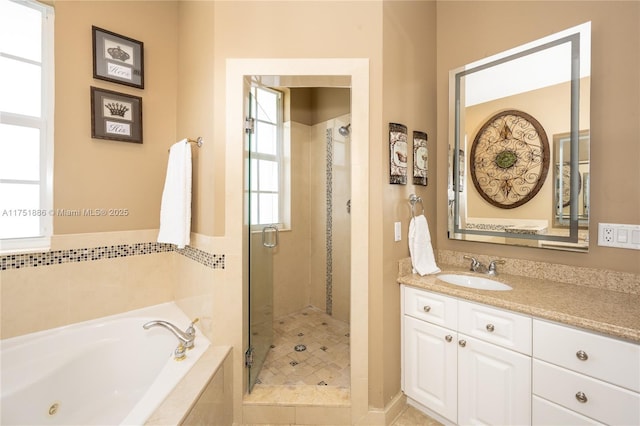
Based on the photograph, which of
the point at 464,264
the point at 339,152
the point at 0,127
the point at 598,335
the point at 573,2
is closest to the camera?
the point at 598,335

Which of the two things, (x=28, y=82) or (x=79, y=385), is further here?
(x=28, y=82)

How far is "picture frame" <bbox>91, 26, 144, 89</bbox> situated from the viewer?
177cm

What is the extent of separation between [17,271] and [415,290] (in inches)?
95.3

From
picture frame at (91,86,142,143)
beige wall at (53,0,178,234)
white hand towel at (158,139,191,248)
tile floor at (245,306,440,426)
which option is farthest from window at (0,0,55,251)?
tile floor at (245,306,440,426)

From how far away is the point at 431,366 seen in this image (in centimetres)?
156

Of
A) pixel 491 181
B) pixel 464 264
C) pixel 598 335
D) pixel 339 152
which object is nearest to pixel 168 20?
pixel 339 152

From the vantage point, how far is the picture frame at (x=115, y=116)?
177 cm

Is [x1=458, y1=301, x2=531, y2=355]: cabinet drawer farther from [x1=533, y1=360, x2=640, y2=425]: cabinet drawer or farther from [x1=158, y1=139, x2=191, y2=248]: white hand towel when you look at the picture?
[x1=158, y1=139, x2=191, y2=248]: white hand towel

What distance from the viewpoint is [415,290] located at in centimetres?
162

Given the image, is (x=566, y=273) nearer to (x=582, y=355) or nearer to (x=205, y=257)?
(x=582, y=355)

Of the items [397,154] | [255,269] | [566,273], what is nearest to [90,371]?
[255,269]

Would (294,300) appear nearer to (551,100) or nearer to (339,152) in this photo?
(339,152)

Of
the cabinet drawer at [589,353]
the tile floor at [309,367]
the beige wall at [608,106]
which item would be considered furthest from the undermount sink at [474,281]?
the tile floor at [309,367]

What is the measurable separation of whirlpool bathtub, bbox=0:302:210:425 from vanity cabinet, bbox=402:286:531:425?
51.2 inches
